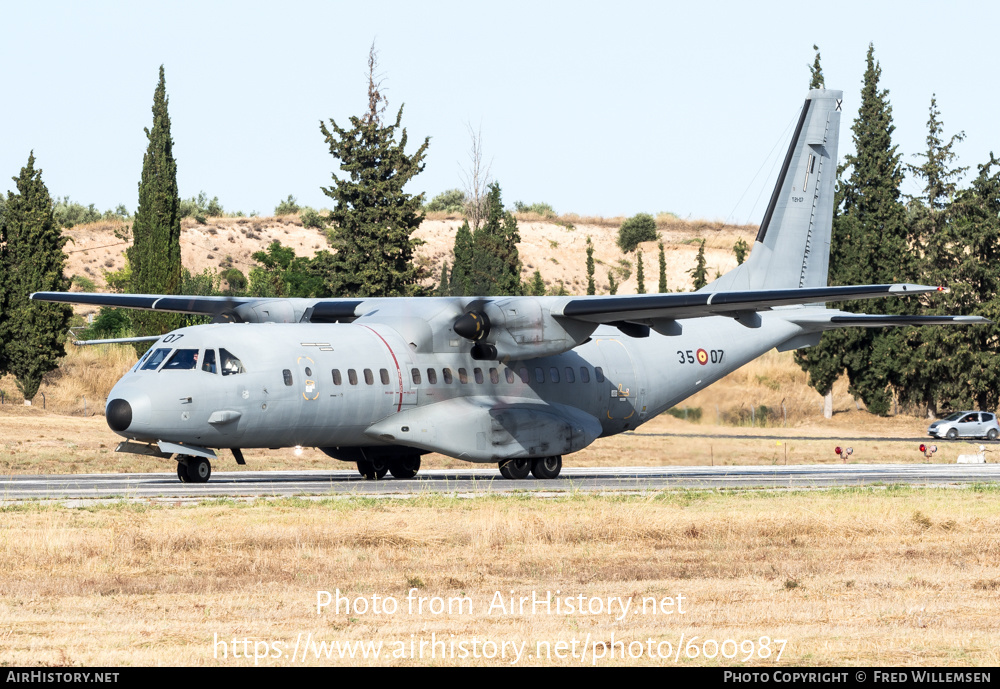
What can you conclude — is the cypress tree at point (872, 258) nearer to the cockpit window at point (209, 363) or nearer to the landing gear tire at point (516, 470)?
the landing gear tire at point (516, 470)

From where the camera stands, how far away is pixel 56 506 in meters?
19.6

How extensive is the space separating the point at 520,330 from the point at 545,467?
3591 mm

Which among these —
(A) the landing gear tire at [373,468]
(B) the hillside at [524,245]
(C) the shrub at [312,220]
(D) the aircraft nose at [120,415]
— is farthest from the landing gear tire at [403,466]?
(C) the shrub at [312,220]

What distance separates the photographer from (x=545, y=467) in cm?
2906

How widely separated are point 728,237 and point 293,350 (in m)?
97.0

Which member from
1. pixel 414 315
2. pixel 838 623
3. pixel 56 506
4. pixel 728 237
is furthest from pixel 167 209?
pixel 728 237

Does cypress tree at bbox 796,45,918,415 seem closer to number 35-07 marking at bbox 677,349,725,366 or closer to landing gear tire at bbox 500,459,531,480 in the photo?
number 35-07 marking at bbox 677,349,725,366

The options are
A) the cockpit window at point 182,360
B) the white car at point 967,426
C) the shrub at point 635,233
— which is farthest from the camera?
the shrub at point 635,233

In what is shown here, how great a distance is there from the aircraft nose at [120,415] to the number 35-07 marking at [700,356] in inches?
585

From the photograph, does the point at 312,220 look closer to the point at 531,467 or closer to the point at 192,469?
the point at 531,467

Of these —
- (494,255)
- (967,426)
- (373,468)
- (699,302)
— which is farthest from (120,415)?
(967,426)

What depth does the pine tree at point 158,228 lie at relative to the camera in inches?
2053

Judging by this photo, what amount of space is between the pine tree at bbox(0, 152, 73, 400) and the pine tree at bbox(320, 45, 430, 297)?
38.9 feet
